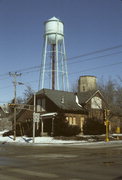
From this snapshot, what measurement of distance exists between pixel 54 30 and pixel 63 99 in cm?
1755

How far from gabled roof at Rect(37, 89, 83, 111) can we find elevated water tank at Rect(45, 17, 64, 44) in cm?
1342

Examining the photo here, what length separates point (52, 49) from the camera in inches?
2692

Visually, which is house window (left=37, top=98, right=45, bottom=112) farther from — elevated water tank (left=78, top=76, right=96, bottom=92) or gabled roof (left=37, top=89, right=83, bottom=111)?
elevated water tank (left=78, top=76, right=96, bottom=92)

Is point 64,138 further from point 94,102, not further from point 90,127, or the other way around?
point 94,102

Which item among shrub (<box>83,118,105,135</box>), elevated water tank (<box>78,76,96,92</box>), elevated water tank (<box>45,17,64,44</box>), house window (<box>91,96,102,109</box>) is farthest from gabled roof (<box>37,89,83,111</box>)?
elevated water tank (<box>78,76,96,92</box>)

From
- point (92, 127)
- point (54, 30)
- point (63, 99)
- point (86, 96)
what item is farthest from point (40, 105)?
point (54, 30)

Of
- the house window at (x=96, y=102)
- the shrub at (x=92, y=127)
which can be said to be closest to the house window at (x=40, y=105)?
the shrub at (x=92, y=127)

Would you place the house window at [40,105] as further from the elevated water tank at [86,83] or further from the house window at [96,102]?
the elevated water tank at [86,83]

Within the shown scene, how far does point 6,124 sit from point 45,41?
108 feet

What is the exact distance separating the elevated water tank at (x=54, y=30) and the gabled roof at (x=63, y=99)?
44.0 ft

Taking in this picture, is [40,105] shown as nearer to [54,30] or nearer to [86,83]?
[54,30]

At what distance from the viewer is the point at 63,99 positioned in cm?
5534

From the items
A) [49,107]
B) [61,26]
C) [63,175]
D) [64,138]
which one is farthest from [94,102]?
[63,175]

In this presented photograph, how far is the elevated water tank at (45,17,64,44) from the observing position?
219 feet
